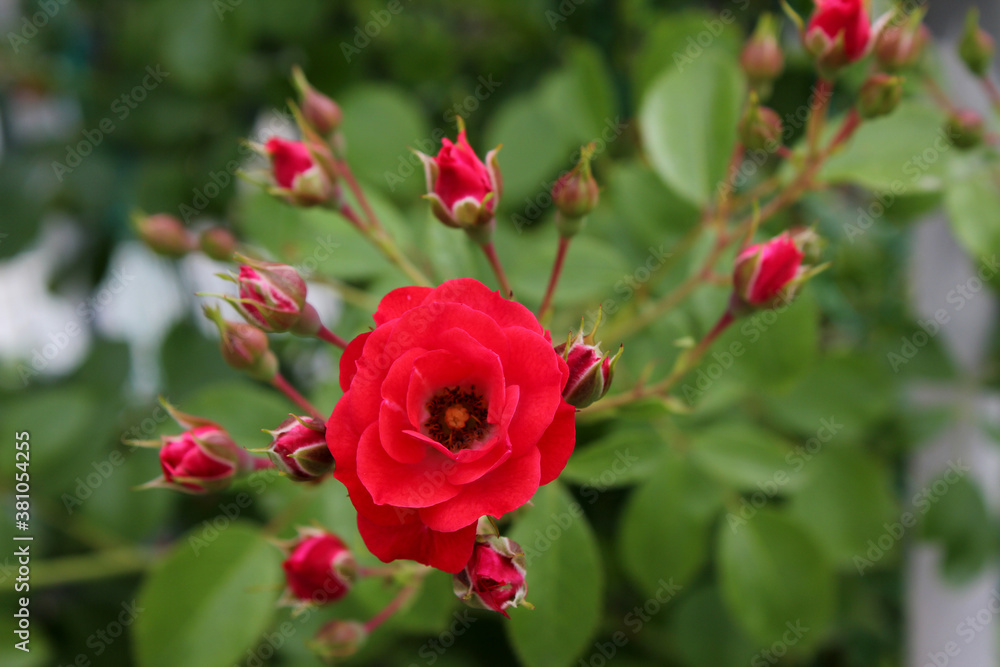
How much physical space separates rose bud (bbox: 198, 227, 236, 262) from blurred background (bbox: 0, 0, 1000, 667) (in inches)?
4.0

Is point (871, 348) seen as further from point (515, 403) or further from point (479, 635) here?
point (515, 403)

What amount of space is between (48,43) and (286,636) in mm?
1854

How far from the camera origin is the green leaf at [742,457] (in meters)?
0.98

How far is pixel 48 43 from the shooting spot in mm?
2027

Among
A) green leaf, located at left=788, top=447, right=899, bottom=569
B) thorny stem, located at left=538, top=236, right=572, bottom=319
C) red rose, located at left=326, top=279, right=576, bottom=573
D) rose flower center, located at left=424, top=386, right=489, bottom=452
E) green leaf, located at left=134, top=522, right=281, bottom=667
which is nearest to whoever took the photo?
red rose, located at left=326, top=279, right=576, bottom=573

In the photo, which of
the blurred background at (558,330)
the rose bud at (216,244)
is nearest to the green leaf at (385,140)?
the blurred background at (558,330)

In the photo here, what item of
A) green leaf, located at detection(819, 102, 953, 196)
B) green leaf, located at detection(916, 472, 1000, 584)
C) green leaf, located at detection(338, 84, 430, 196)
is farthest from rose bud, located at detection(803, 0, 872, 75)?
green leaf, located at detection(916, 472, 1000, 584)

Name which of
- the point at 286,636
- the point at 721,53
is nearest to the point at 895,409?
the point at 721,53

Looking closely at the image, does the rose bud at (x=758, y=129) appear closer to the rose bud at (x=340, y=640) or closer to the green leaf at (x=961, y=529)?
the rose bud at (x=340, y=640)

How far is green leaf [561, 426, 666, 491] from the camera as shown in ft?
2.75

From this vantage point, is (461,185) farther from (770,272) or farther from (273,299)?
(770,272)

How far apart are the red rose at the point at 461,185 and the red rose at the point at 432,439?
159 millimetres

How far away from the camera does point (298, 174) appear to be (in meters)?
0.76

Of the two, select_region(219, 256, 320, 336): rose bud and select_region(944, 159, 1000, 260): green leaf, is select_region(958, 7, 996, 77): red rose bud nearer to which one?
select_region(944, 159, 1000, 260): green leaf
